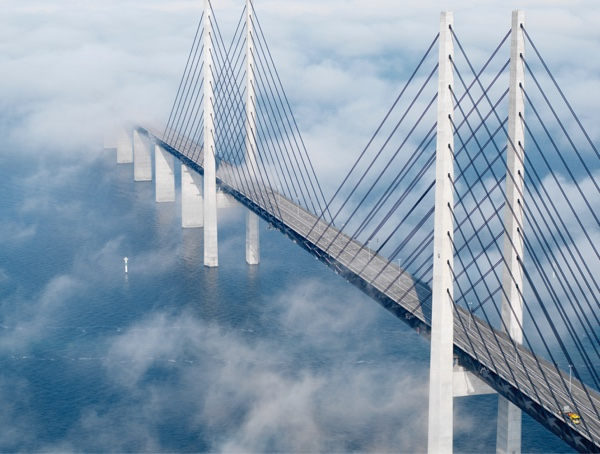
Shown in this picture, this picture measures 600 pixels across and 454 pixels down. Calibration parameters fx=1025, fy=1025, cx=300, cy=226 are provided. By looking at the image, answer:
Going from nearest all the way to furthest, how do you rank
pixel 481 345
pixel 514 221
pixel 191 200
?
pixel 481 345 < pixel 514 221 < pixel 191 200

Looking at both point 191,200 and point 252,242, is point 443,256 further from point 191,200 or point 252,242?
point 191,200

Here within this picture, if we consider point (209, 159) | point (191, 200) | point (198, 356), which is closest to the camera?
point (198, 356)

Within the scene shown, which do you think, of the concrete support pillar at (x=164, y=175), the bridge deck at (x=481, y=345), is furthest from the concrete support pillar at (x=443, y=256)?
the concrete support pillar at (x=164, y=175)

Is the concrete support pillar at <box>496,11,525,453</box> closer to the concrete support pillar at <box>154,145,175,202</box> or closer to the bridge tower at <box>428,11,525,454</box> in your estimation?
the bridge tower at <box>428,11,525,454</box>

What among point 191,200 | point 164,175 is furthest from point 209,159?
point 164,175

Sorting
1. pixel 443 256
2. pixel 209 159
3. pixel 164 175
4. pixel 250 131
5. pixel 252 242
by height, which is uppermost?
pixel 164 175

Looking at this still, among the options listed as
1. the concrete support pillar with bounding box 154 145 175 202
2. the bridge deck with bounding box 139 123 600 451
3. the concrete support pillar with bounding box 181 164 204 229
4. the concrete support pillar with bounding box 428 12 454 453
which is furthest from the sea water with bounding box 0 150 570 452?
the concrete support pillar with bounding box 154 145 175 202
